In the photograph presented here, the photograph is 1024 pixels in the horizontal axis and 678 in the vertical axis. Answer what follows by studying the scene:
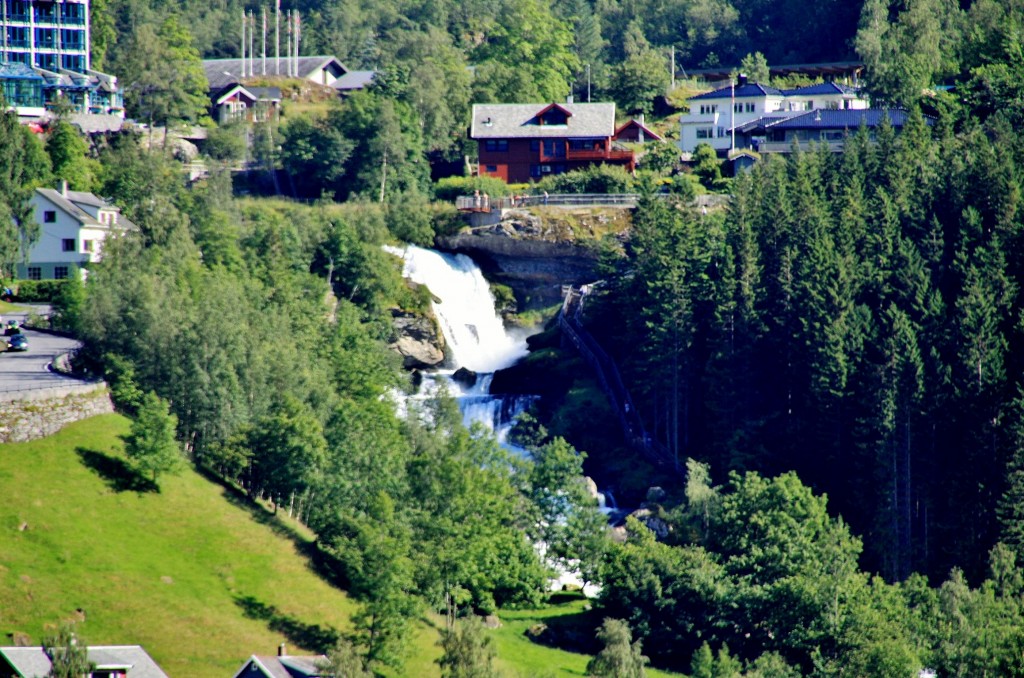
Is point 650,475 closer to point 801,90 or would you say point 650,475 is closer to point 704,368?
point 704,368

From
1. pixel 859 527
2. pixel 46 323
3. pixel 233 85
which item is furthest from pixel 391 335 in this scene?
pixel 233 85

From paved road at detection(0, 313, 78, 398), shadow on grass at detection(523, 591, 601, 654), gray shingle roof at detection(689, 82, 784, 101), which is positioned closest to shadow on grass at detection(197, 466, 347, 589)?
paved road at detection(0, 313, 78, 398)

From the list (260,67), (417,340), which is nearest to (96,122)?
(417,340)

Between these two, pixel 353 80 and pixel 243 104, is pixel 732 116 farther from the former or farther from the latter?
pixel 243 104

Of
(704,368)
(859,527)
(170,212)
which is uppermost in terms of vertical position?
(170,212)

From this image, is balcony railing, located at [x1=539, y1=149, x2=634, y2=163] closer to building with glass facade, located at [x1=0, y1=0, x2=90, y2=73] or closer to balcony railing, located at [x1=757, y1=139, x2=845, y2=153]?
balcony railing, located at [x1=757, y1=139, x2=845, y2=153]

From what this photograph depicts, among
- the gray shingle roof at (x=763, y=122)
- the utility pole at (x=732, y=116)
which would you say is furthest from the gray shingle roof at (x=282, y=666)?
the utility pole at (x=732, y=116)
